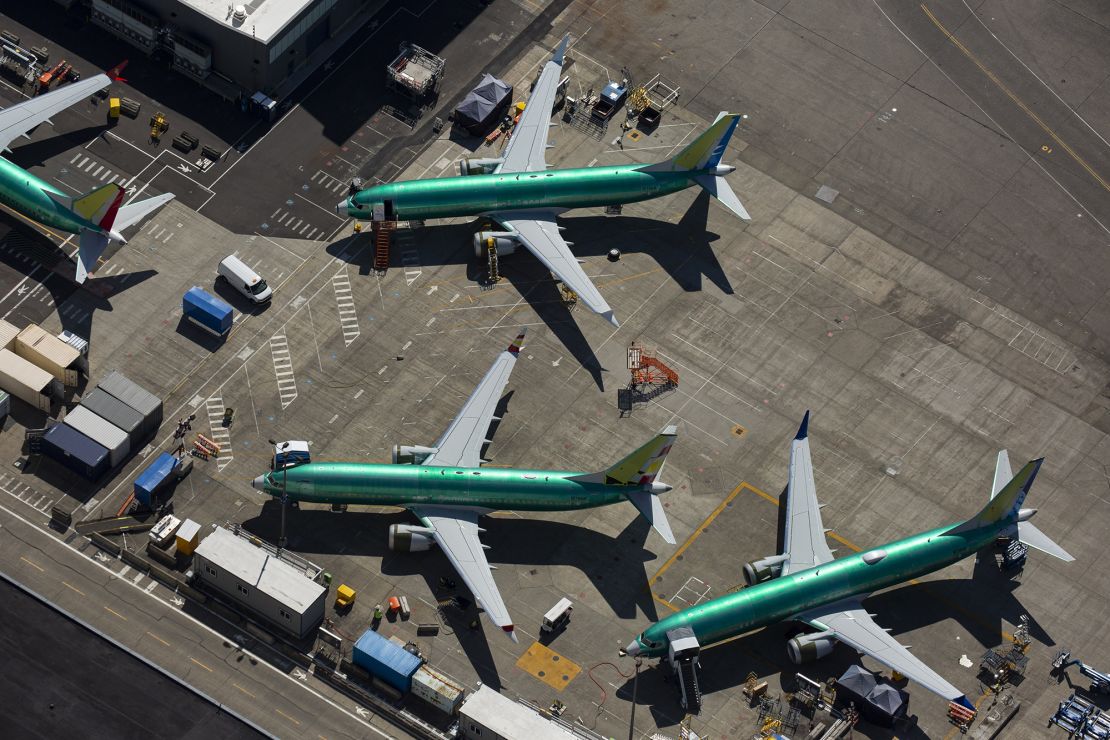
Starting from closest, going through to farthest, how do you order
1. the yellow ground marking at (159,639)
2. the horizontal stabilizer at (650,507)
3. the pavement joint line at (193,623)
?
the pavement joint line at (193,623) → the yellow ground marking at (159,639) → the horizontal stabilizer at (650,507)

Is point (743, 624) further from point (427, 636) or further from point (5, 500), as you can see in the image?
point (5, 500)

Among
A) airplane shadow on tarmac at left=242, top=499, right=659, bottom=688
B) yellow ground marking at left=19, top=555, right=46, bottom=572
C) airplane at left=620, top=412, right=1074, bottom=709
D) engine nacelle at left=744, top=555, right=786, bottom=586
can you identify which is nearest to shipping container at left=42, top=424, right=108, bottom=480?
yellow ground marking at left=19, top=555, right=46, bottom=572

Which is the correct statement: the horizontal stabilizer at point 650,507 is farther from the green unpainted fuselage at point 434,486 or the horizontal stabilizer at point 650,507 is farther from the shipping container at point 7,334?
the shipping container at point 7,334

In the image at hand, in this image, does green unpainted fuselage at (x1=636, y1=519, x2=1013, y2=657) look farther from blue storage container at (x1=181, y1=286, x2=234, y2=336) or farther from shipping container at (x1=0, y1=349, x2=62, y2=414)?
shipping container at (x1=0, y1=349, x2=62, y2=414)

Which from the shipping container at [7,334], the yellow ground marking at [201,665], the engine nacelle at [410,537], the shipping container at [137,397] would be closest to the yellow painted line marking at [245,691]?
the yellow ground marking at [201,665]

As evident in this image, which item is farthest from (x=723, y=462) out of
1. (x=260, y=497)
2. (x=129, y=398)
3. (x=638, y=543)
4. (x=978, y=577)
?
(x=129, y=398)

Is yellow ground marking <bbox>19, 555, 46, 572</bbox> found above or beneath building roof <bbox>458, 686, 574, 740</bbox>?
beneath

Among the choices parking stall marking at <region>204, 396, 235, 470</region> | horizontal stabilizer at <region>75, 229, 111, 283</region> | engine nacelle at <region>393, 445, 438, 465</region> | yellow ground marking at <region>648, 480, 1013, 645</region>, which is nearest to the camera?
yellow ground marking at <region>648, 480, 1013, 645</region>
